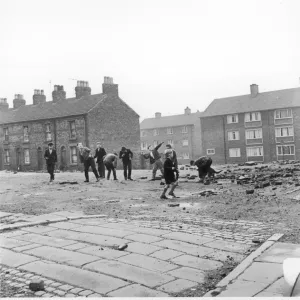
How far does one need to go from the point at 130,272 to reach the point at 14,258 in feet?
5.81

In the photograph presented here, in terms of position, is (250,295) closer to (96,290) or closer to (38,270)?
(96,290)

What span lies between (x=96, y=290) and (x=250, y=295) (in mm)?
1591

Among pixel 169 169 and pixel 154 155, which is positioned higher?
pixel 154 155

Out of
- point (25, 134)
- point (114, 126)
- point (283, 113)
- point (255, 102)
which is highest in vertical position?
point (255, 102)

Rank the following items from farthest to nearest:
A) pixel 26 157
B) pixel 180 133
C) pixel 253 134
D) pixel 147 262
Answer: pixel 180 133, pixel 253 134, pixel 26 157, pixel 147 262

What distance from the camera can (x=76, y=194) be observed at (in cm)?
1314

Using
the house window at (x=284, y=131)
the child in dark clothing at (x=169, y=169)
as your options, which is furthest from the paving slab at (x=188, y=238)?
the house window at (x=284, y=131)

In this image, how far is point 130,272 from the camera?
4.67 metres

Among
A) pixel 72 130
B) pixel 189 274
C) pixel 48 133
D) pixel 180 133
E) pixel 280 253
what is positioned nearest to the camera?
pixel 189 274

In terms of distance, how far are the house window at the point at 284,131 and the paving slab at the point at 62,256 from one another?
150 ft

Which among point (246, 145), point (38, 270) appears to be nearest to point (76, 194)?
point (38, 270)

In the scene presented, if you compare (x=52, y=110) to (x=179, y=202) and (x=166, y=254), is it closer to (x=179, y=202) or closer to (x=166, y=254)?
(x=179, y=202)

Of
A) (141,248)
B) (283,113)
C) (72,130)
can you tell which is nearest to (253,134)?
(283,113)

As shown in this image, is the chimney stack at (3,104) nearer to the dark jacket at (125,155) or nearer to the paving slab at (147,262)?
the dark jacket at (125,155)
